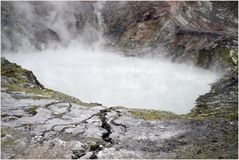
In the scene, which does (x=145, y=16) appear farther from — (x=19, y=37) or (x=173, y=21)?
(x=19, y=37)

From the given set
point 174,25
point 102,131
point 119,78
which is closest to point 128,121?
point 102,131

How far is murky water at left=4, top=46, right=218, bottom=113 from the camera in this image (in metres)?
31.7

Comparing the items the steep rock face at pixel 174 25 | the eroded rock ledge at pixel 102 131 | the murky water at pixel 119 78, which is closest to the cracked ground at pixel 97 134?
the eroded rock ledge at pixel 102 131

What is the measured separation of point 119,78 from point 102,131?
21071 mm

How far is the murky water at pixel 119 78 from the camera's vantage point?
3168 cm

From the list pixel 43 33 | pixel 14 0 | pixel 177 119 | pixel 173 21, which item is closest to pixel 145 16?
pixel 173 21

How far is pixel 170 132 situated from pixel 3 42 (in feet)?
114

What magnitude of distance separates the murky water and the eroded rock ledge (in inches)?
315

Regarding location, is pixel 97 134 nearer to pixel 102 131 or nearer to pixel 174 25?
pixel 102 131

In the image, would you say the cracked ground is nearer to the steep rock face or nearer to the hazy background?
the hazy background

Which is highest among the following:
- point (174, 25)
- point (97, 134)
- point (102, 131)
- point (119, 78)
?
point (174, 25)

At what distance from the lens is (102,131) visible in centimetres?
1822

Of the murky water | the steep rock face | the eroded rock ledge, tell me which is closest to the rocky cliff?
the eroded rock ledge

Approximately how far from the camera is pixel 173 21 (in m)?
49.5
